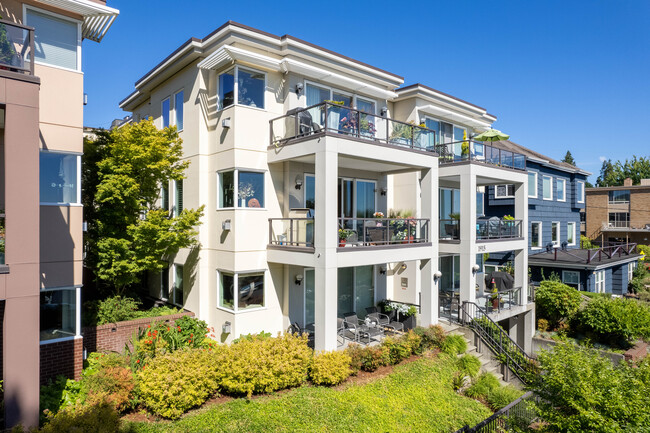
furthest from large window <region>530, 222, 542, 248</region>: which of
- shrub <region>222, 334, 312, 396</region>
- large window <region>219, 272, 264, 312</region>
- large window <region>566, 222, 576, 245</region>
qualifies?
shrub <region>222, 334, 312, 396</region>

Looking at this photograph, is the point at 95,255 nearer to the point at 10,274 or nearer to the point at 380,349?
the point at 10,274

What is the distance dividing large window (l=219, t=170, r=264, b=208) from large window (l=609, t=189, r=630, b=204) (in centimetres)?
4446

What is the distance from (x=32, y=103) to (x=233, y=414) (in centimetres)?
772

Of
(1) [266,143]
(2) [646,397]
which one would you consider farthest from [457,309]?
(1) [266,143]

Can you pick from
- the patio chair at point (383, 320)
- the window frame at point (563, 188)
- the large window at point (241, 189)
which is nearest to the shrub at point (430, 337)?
the patio chair at point (383, 320)

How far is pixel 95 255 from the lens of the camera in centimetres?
1249

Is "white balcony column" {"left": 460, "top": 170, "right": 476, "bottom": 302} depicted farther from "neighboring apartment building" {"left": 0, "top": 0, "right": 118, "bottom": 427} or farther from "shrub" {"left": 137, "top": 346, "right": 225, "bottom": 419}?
"neighboring apartment building" {"left": 0, "top": 0, "right": 118, "bottom": 427}

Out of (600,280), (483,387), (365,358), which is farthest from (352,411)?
(600,280)

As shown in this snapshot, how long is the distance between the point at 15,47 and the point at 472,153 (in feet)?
49.9

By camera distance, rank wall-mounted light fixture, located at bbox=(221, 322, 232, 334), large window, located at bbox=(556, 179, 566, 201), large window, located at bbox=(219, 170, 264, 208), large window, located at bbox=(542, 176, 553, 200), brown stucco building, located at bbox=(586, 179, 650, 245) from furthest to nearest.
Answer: brown stucco building, located at bbox=(586, 179, 650, 245), large window, located at bbox=(556, 179, 566, 201), large window, located at bbox=(542, 176, 553, 200), large window, located at bbox=(219, 170, 264, 208), wall-mounted light fixture, located at bbox=(221, 322, 232, 334)

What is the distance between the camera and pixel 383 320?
13938 millimetres

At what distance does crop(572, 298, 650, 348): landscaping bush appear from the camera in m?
15.7

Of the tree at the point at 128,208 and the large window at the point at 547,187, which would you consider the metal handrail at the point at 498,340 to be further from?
the large window at the point at 547,187

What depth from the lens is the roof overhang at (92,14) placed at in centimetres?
980
